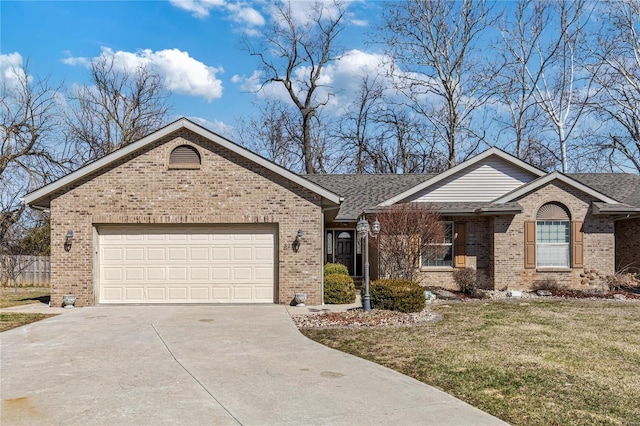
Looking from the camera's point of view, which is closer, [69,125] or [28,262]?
[28,262]

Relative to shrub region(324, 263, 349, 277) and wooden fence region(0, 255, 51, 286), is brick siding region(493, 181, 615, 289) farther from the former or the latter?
wooden fence region(0, 255, 51, 286)

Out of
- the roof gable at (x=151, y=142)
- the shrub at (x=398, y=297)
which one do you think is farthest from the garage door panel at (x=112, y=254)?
the shrub at (x=398, y=297)

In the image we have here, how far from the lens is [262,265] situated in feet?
44.7

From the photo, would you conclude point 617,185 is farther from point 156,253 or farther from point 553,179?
point 156,253

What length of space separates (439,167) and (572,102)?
9.25m

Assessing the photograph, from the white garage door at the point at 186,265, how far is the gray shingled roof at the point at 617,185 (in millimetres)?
13326

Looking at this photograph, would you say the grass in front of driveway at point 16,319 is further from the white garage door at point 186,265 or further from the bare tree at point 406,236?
the bare tree at point 406,236

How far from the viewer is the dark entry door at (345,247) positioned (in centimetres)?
1905

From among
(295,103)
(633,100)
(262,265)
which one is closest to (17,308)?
(262,265)

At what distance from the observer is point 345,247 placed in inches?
751

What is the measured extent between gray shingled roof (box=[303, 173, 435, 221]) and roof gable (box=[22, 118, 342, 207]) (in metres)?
4.20

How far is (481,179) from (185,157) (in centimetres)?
1074

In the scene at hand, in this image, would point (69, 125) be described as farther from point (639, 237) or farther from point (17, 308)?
point (639, 237)

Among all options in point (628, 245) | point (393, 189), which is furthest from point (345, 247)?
point (628, 245)
